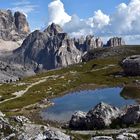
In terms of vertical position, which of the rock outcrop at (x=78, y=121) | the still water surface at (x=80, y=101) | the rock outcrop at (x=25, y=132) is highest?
the rock outcrop at (x=25, y=132)

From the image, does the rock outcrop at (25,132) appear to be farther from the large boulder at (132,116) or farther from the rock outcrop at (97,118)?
the rock outcrop at (97,118)

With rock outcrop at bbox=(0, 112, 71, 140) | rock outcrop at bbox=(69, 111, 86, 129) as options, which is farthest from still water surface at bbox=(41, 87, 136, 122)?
rock outcrop at bbox=(0, 112, 71, 140)

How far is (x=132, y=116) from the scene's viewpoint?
Result: 6059 cm

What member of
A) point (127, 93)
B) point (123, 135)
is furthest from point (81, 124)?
point (127, 93)

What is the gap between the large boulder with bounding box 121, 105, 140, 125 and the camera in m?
59.8

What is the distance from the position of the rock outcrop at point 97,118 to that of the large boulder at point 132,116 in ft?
7.00

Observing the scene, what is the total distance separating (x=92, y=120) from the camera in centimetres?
6353

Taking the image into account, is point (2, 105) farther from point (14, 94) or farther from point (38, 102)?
point (14, 94)

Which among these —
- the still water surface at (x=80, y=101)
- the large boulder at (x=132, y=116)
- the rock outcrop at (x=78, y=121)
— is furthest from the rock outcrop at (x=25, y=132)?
the still water surface at (x=80, y=101)

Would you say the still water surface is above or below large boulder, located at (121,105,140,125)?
below

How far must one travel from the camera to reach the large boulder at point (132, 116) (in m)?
59.8

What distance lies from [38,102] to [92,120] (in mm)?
53909

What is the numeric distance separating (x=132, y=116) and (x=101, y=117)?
4.67 metres

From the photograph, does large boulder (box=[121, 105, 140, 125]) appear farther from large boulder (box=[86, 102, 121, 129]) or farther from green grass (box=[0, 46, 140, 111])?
green grass (box=[0, 46, 140, 111])
